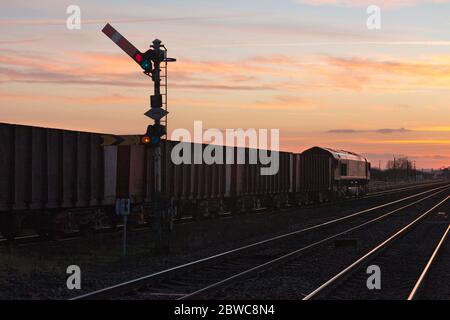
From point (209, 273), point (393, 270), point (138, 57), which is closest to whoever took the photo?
point (209, 273)

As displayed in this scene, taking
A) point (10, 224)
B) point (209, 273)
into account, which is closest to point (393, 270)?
point (209, 273)

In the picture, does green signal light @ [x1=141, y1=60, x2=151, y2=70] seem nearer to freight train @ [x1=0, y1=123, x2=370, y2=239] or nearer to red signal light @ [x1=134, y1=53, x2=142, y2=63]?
red signal light @ [x1=134, y1=53, x2=142, y2=63]

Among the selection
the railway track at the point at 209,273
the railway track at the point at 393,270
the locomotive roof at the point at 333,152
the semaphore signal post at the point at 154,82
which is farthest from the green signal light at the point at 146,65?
the locomotive roof at the point at 333,152

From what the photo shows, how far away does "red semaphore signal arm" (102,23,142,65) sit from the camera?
661 inches

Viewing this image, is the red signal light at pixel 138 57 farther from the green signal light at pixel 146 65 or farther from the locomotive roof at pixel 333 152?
the locomotive roof at pixel 333 152

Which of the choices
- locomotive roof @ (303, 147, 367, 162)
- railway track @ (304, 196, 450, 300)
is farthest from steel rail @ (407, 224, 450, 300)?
locomotive roof @ (303, 147, 367, 162)

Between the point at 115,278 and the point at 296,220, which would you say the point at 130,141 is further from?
the point at 296,220

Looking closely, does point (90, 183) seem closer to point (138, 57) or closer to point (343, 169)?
point (138, 57)

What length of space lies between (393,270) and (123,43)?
331 inches

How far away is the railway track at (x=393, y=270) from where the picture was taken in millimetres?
12172

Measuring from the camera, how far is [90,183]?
2136 cm

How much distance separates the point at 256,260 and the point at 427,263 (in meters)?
4.08

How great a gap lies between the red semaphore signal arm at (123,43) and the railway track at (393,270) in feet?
23.7
